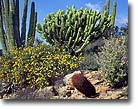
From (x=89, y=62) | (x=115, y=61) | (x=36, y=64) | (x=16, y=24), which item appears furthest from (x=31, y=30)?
(x=115, y=61)

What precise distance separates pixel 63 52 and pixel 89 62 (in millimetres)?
243

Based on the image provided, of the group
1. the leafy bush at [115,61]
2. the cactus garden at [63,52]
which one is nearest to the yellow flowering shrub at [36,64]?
the cactus garden at [63,52]

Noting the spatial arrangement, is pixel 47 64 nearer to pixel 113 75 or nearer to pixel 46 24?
pixel 46 24

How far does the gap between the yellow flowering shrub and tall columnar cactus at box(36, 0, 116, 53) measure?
3.7 inches

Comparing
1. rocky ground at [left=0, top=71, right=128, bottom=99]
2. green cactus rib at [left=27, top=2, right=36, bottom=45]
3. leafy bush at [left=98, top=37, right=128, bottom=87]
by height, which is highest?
green cactus rib at [left=27, top=2, right=36, bottom=45]

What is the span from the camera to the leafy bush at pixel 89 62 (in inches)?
144

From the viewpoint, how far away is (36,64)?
3.72 metres

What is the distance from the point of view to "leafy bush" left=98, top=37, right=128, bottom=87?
3.60 meters

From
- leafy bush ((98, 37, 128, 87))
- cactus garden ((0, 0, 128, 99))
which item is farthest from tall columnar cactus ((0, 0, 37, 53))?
leafy bush ((98, 37, 128, 87))

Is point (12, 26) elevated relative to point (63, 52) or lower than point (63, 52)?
Answer: elevated

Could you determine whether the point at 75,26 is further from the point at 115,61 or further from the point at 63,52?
the point at 115,61

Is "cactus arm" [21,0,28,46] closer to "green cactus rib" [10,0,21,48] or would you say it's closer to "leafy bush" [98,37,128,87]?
"green cactus rib" [10,0,21,48]

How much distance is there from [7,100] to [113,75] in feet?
3.10

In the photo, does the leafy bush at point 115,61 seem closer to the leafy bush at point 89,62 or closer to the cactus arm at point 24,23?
the leafy bush at point 89,62
